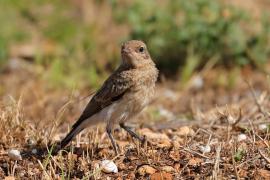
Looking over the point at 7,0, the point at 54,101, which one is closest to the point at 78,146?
the point at 54,101

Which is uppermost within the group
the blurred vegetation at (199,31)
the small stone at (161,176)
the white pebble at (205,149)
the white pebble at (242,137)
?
the blurred vegetation at (199,31)

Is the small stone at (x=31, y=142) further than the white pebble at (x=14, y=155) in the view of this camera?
Yes

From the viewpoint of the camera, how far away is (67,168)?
6191mm

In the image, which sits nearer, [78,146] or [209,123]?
[78,146]

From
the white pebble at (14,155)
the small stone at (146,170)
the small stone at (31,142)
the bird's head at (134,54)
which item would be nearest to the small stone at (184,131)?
the bird's head at (134,54)

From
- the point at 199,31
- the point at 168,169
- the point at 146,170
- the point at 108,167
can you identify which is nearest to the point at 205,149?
the point at 168,169

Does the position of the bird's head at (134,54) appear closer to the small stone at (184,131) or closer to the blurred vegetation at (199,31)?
the small stone at (184,131)

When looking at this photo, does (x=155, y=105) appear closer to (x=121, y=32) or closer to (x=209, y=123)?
(x=209, y=123)

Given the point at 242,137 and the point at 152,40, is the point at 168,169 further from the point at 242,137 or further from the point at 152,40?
the point at 152,40

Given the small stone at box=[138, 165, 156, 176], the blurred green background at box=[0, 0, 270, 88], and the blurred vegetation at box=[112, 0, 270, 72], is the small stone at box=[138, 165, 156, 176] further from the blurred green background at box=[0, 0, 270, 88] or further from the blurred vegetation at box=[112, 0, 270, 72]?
the blurred vegetation at box=[112, 0, 270, 72]

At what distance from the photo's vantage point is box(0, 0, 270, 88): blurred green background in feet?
33.1

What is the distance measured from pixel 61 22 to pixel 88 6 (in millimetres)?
1130

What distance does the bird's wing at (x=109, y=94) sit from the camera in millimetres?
6852

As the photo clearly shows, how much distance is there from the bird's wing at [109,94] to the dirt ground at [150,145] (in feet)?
0.68
